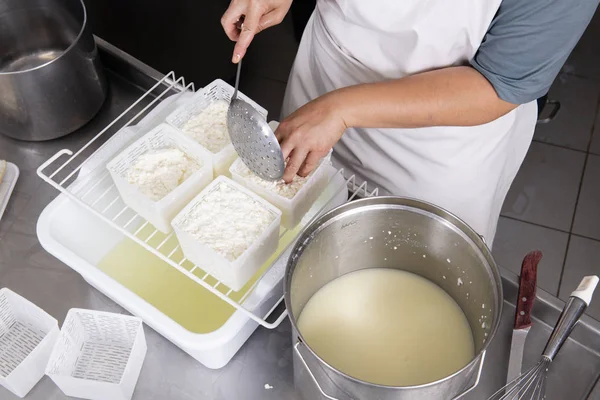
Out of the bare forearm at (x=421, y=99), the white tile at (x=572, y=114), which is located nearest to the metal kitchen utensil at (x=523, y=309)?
the bare forearm at (x=421, y=99)

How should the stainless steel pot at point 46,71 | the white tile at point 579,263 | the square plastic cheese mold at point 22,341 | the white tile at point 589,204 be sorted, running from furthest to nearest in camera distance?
the white tile at point 589,204, the white tile at point 579,263, the stainless steel pot at point 46,71, the square plastic cheese mold at point 22,341

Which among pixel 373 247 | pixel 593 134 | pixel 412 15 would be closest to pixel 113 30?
pixel 412 15

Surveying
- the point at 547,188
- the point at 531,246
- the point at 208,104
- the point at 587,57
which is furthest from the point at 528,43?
the point at 587,57

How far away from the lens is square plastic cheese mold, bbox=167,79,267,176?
0.90 metres

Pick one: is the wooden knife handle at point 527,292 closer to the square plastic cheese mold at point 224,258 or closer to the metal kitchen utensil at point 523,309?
the metal kitchen utensil at point 523,309

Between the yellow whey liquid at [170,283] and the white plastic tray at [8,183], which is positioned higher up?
the yellow whey liquid at [170,283]

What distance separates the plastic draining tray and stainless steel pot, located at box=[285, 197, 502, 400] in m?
0.07

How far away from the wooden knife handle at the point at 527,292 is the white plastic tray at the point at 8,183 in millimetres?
803

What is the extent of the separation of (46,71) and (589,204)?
1.55 meters

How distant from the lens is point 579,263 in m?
1.78

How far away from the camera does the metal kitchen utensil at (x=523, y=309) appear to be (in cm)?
84

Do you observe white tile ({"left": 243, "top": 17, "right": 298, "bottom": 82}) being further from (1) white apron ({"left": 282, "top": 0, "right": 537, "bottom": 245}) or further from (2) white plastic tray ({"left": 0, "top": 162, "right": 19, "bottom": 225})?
(2) white plastic tray ({"left": 0, "top": 162, "right": 19, "bottom": 225})

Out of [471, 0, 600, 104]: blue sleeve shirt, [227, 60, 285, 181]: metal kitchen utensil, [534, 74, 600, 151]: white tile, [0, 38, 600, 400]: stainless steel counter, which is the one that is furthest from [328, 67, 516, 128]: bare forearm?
[534, 74, 600, 151]: white tile

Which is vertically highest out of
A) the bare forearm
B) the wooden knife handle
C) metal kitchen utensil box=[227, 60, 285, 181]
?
the bare forearm
